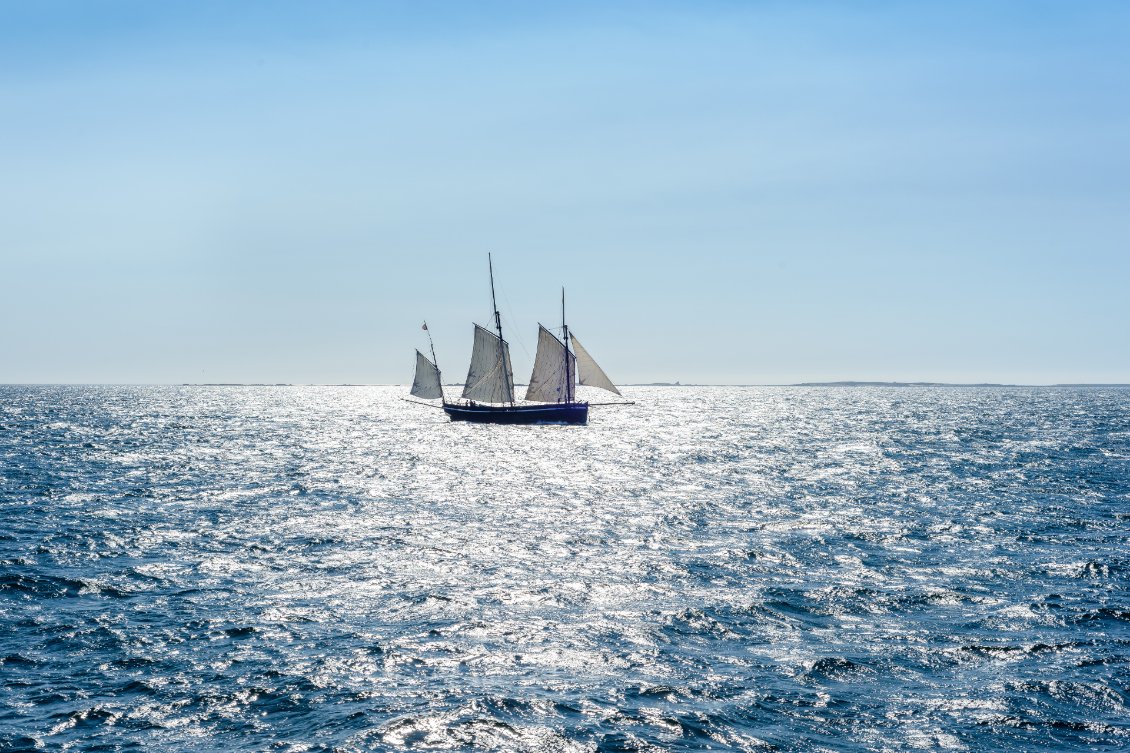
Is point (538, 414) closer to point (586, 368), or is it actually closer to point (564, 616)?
→ point (586, 368)

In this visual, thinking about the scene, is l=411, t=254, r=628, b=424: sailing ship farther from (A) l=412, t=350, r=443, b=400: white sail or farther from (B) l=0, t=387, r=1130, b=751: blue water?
(B) l=0, t=387, r=1130, b=751: blue water

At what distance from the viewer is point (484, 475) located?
73.2 meters

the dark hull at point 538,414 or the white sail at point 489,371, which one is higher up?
the white sail at point 489,371

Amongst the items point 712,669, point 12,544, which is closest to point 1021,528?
point 712,669

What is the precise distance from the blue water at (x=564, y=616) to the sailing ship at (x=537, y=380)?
54458mm

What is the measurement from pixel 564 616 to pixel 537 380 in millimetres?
98802

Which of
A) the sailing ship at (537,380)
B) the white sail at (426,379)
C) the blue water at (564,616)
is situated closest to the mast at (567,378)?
the sailing ship at (537,380)

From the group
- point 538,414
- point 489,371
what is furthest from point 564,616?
point 489,371

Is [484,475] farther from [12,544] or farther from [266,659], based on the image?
[266,659]

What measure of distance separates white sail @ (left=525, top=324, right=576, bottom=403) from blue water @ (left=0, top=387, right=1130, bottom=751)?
5721 centimetres

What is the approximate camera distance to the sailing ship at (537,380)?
120 m

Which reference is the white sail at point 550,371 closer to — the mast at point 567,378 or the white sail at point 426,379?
the mast at point 567,378

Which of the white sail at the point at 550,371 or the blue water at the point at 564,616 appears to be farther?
the white sail at the point at 550,371

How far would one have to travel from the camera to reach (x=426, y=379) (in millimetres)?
163125
